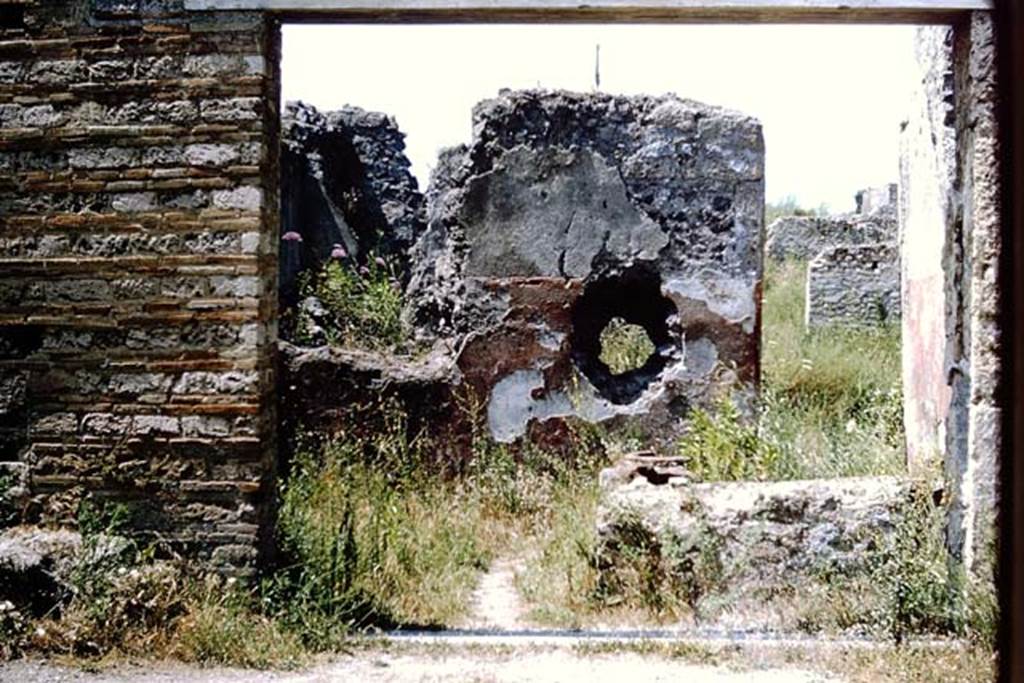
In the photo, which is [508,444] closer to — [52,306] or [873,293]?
[52,306]

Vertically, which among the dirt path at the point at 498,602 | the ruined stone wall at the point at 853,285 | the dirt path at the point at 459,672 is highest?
the ruined stone wall at the point at 853,285

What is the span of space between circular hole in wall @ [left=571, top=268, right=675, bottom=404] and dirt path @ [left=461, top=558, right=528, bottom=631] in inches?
91.3

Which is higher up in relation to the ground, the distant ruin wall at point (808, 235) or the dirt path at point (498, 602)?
the distant ruin wall at point (808, 235)

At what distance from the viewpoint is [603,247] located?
336 inches

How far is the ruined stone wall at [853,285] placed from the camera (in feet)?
51.9

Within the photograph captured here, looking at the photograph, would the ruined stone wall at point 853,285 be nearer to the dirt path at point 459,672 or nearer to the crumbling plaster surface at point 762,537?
the crumbling plaster surface at point 762,537

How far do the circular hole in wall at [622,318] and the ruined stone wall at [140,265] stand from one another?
405 centimetres

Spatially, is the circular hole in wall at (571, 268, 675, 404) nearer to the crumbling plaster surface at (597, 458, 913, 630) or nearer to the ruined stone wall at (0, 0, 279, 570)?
the crumbling plaster surface at (597, 458, 913, 630)

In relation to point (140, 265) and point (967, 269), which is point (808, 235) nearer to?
point (967, 269)

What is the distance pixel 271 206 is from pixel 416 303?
199 inches

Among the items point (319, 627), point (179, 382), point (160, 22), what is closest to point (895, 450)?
point (319, 627)

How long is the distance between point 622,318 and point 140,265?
5.04 m

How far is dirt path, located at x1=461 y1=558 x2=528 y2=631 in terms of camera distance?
5410 millimetres

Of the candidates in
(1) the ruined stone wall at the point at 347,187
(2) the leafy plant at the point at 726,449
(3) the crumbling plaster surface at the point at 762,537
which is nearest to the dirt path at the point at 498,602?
(3) the crumbling plaster surface at the point at 762,537
